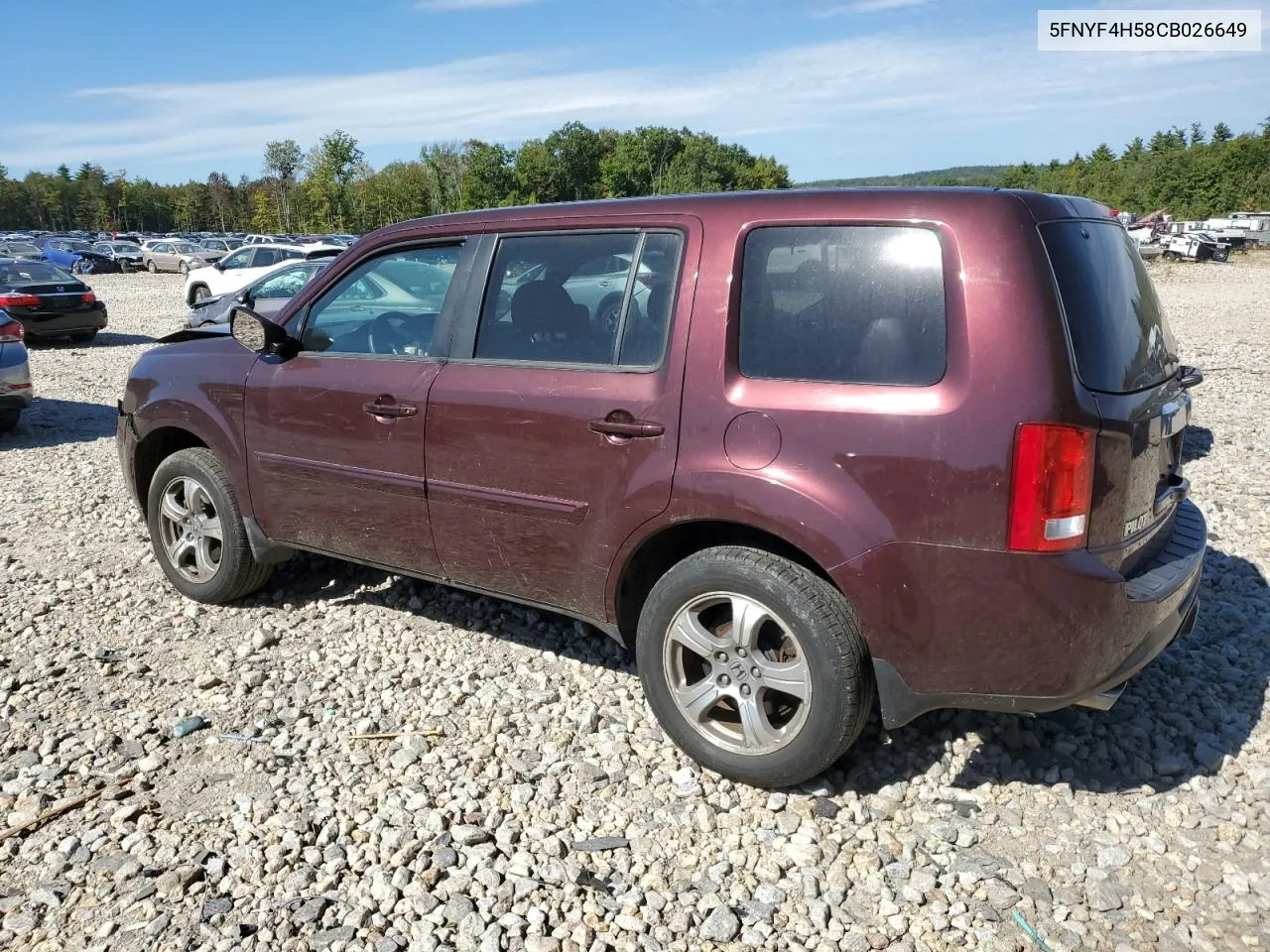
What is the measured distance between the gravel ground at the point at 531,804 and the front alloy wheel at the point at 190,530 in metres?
0.25

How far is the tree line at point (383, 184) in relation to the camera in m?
82.2

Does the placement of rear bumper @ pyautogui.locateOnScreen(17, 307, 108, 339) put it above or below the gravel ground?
above

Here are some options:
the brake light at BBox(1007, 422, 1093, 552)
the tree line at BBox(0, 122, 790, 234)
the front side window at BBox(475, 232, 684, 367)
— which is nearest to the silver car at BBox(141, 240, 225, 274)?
the tree line at BBox(0, 122, 790, 234)

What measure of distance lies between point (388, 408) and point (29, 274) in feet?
55.1

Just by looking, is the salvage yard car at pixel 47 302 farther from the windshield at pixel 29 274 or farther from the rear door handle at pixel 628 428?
the rear door handle at pixel 628 428

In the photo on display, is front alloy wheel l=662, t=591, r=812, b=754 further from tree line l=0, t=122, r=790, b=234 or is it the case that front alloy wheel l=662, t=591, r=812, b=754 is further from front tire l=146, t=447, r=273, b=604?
tree line l=0, t=122, r=790, b=234

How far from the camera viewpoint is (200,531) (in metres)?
5.12

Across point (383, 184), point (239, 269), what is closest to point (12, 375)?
point (239, 269)

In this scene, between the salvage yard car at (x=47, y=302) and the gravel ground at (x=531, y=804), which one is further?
the salvage yard car at (x=47, y=302)

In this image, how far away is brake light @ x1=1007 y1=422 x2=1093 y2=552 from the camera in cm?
280

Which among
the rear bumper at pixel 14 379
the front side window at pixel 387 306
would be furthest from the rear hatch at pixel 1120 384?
the rear bumper at pixel 14 379

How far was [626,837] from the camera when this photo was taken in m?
3.24

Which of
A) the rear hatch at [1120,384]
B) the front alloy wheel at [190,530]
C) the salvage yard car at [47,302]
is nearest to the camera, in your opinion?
the rear hatch at [1120,384]

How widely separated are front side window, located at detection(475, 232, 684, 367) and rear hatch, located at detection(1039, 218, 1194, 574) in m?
1.28
